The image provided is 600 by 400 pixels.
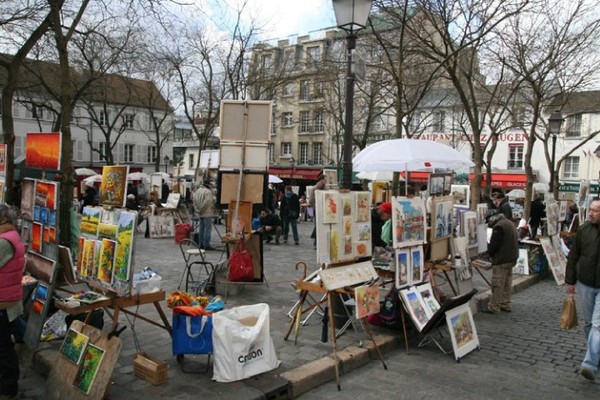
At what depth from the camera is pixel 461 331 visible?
18.1 feet

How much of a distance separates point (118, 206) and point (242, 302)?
3.05 metres

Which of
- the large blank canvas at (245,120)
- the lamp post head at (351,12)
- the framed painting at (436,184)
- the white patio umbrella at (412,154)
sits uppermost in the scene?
the lamp post head at (351,12)

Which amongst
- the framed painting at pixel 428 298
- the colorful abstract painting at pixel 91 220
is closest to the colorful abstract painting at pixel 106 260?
the colorful abstract painting at pixel 91 220

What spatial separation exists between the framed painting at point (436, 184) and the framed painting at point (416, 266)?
1.23 metres

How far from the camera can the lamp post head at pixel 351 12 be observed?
5.72m

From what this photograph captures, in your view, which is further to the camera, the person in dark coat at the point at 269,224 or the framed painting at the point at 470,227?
the person in dark coat at the point at 269,224

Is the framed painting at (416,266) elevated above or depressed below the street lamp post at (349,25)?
below

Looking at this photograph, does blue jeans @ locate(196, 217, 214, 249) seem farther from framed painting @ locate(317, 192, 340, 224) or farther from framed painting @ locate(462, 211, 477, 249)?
framed painting @ locate(317, 192, 340, 224)

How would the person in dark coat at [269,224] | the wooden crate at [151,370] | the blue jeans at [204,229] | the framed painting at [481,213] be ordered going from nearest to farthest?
1. the wooden crate at [151,370]
2. the framed painting at [481,213]
3. the blue jeans at [204,229]
4. the person in dark coat at [269,224]

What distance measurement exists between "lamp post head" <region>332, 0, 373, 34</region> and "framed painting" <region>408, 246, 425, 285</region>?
278 cm

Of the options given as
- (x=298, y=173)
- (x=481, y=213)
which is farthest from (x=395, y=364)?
(x=298, y=173)

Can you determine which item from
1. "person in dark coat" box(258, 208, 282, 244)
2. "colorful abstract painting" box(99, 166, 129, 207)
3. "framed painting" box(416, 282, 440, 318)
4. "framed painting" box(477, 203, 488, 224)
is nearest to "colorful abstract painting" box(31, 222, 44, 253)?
"colorful abstract painting" box(99, 166, 129, 207)

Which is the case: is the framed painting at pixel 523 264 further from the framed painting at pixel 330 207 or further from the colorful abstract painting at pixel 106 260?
the colorful abstract painting at pixel 106 260

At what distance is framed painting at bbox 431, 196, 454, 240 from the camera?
22.4 ft
